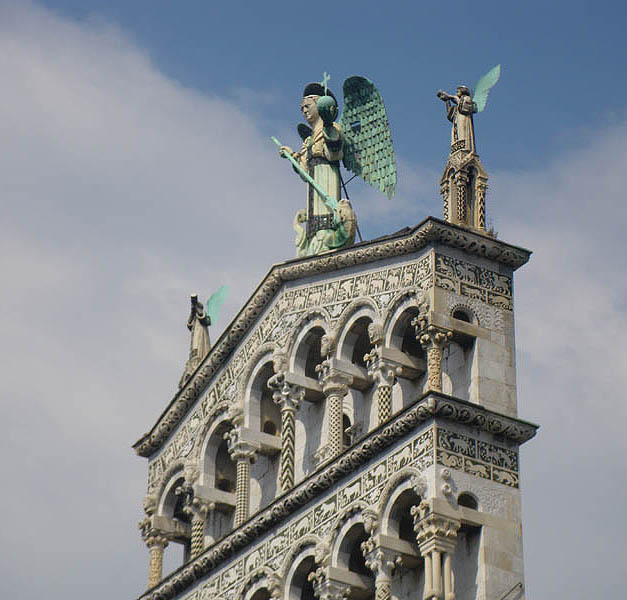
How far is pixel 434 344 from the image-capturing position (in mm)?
39406

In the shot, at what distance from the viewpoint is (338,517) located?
39.4m

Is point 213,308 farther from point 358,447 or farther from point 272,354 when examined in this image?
point 358,447

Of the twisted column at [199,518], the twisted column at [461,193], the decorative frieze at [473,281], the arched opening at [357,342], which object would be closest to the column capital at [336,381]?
the arched opening at [357,342]

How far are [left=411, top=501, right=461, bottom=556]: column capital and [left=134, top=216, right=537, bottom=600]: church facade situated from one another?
0.02m

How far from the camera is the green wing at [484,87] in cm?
4225

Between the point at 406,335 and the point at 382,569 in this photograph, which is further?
the point at 406,335

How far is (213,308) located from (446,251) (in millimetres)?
7334

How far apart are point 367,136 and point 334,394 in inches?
228

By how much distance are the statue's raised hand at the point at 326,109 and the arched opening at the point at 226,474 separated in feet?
18.6

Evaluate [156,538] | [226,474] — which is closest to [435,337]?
[226,474]

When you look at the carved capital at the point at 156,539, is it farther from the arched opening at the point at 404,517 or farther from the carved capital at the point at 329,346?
the arched opening at the point at 404,517

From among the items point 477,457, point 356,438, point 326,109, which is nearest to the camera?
point 477,457

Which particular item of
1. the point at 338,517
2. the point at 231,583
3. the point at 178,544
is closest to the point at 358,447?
the point at 338,517

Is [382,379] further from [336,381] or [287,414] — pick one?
[287,414]
